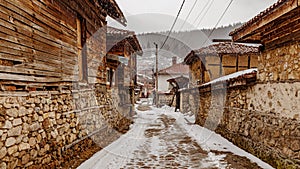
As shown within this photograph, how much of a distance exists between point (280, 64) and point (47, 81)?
17.4 ft

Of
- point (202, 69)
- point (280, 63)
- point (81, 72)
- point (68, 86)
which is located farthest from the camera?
point (202, 69)

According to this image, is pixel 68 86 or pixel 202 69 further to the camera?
pixel 202 69

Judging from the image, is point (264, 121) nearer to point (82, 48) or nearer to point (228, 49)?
point (82, 48)

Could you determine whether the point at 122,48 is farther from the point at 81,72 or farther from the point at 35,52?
the point at 35,52

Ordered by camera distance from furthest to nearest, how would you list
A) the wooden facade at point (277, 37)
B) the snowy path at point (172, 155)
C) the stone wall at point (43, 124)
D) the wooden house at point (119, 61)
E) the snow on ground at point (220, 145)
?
1. the wooden house at point (119, 61)
2. the snow on ground at point (220, 145)
3. the snowy path at point (172, 155)
4. the wooden facade at point (277, 37)
5. the stone wall at point (43, 124)

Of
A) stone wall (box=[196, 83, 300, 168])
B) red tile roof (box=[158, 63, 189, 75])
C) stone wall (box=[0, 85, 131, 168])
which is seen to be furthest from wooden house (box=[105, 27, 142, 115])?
red tile roof (box=[158, 63, 189, 75])

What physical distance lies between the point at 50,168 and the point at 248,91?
227 inches

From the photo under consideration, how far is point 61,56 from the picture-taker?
5078mm

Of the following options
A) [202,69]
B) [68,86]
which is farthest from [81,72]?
[202,69]

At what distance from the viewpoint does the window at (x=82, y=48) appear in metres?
6.47

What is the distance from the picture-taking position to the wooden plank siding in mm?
3334

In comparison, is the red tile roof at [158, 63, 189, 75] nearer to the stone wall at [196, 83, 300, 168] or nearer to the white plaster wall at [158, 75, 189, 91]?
the white plaster wall at [158, 75, 189, 91]

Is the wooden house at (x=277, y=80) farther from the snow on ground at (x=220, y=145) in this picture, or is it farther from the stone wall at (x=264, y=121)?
the snow on ground at (x=220, y=145)

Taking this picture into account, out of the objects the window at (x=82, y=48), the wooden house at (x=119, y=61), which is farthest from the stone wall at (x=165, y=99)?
the window at (x=82, y=48)
